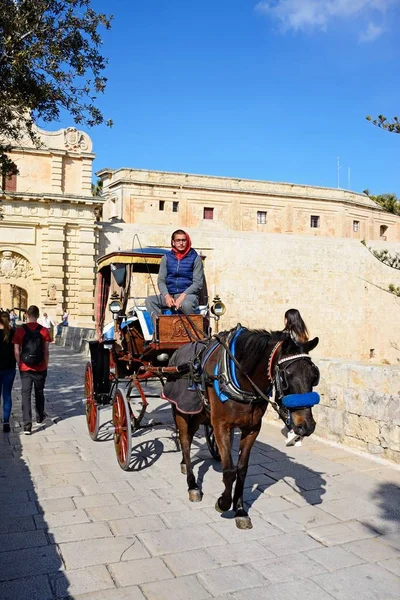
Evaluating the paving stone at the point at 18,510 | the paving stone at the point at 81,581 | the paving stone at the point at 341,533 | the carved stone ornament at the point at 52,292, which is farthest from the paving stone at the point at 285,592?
the carved stone ornament at the point at 52,292

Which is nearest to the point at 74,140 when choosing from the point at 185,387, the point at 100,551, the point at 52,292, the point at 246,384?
the point at 52,292

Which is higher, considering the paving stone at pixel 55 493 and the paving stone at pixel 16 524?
the paving stone at pixel 16 524

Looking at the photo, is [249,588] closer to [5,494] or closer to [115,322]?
[5,494]

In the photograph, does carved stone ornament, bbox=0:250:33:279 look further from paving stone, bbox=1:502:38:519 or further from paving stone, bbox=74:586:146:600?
paving stone, bbox=74:586:146:600

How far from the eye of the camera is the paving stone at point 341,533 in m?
3.72

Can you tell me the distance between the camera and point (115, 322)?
6.40 m

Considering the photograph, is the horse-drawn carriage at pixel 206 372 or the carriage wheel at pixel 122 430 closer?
the horse-drawn carriage at pixel 206 372

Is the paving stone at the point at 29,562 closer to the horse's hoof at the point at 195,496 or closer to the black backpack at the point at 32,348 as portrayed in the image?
the horse's hoof at the point at 195,496

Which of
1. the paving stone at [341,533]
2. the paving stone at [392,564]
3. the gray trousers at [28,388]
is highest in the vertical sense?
the gray trousers at [28,388]

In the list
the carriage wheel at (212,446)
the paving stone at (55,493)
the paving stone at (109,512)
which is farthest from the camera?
the carriage wheel at (212,446)

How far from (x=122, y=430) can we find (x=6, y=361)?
2.39 metres

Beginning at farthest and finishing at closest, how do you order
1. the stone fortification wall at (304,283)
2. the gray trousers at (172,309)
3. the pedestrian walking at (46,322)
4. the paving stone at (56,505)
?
the stone fortification wall at (304,283) → the pedestrian walking at (46,322) → the gray trousers at (172,309) → the paving stone at (56,505)

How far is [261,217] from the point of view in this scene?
38.2 meters

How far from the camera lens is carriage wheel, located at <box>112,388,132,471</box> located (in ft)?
17.2
